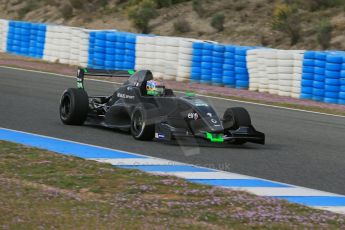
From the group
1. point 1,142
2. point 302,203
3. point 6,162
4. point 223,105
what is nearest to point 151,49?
A: point 223,105

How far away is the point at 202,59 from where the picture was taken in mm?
21609

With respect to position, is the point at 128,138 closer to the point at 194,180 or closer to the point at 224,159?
the point at 224,159

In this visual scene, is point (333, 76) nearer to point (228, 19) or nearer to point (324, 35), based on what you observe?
point (324, 35)

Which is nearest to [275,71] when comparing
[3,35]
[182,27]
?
[182,27]

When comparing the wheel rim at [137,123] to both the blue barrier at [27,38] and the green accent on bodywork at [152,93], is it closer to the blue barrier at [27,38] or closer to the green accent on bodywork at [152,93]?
the green accent on bodywork at [152,93]

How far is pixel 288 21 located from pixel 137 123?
1774 cm

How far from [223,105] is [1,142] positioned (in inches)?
299

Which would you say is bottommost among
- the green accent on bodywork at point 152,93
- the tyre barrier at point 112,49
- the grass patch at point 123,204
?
the grass patch at point 123,204

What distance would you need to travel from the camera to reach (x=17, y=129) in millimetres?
11906

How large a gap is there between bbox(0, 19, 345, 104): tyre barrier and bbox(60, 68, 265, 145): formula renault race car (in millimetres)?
7062

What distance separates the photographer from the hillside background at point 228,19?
2784 cm

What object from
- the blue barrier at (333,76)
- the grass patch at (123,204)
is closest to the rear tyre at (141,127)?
the grass patch at (123,204)

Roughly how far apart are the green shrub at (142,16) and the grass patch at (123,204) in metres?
24.5

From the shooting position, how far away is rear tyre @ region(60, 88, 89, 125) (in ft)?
40.0
